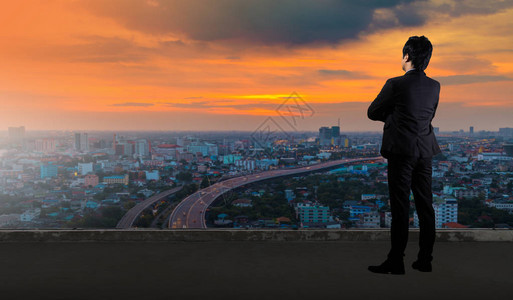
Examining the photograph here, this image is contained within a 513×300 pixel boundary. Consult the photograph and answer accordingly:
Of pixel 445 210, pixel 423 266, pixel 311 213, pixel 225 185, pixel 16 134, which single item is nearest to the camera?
pixel 423 266

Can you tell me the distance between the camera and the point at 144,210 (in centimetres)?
550

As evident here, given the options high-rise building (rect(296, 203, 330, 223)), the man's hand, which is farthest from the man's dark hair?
high-rise building (rect(296, 203, 330, 223))

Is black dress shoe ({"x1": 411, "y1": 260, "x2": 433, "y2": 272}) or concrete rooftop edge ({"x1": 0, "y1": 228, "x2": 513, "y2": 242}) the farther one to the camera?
concrete rooftop edge ({"x1": 0, "y1": 228, "x2": 513, "y2": 242})

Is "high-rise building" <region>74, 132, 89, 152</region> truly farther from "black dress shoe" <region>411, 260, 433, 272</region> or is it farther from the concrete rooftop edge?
"black dress shoe" <region>411, 260, 433, 272</region>

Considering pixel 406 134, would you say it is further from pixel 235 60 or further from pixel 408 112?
pixel 235 60

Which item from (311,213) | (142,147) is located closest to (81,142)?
(142,147)

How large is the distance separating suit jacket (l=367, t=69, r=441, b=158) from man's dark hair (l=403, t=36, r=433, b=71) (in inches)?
1.8

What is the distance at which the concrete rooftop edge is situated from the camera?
10.5 ft

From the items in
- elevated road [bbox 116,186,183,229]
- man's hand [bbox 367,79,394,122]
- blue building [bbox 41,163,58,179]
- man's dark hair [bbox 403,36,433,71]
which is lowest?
elevated road [bbox 116,186,183,229]

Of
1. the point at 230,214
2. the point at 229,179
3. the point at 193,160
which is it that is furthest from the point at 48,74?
the point at 230,214

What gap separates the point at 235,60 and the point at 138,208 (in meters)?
2.40

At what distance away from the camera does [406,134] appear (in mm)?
2455

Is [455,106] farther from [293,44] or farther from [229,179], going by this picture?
[229,179]

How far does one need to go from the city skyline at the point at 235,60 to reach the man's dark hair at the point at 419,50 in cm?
136
